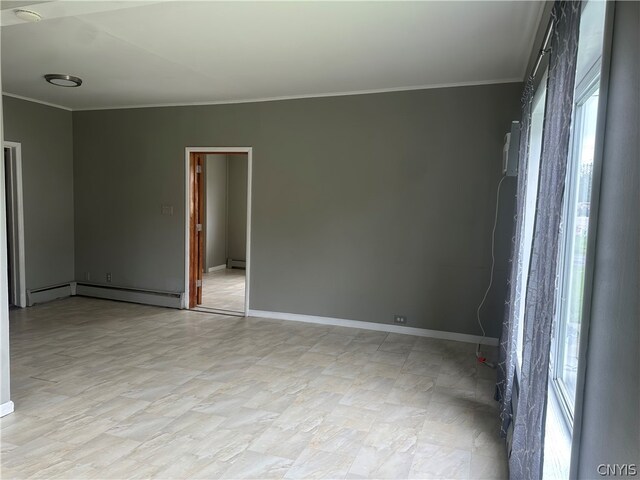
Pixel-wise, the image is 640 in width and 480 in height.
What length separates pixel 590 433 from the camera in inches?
43.5

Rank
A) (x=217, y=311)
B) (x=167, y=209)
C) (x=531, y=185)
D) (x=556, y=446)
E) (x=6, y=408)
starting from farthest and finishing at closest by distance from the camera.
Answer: (x=167, y=209)
(x=217, y=311)
(x=531, y=185)
(x=6, y=408)
(x=556, y=446)

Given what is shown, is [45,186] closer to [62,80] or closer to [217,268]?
[62,80]

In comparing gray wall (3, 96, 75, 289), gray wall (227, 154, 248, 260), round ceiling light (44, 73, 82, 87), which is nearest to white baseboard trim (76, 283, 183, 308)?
gray wall (3, 96, 75, 289)

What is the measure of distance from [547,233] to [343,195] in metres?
3.59

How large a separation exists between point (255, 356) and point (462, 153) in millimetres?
2945

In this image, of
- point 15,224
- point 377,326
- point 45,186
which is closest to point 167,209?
point 45,186

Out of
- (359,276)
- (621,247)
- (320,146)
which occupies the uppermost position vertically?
(320,146)

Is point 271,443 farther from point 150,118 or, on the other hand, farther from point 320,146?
point 150,118

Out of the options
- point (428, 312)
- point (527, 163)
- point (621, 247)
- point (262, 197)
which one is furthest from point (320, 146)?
point (621, 247)

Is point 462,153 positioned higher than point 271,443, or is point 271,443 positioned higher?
point 462,153

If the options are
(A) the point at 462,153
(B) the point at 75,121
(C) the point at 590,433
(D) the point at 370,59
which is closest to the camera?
(C) the point at 590,433

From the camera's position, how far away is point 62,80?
456 cm

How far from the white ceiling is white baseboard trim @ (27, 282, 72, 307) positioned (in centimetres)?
260

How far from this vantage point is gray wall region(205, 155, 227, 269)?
8.77 meters
